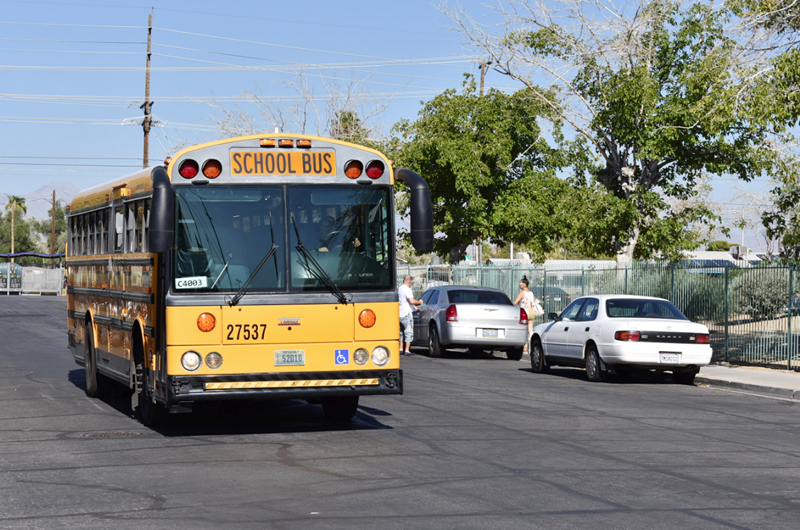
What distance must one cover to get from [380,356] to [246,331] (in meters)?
1.39

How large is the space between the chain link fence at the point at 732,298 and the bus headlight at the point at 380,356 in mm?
12052

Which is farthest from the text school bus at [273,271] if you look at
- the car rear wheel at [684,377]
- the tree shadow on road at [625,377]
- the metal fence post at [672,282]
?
the metal fence post at [672,282]

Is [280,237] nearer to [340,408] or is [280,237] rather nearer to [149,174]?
[149,174]

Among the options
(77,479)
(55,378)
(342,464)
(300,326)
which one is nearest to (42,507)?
(77,479)

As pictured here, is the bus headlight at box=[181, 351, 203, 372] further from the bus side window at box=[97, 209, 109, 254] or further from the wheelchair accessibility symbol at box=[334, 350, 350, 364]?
the bus side window at box=[97, 209, 109, 254]

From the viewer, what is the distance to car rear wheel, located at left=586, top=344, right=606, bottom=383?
60.5 feet

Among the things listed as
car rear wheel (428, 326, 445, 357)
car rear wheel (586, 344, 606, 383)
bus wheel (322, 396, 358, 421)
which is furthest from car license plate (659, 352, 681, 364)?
bus wheel (322, 396, 358, 421)

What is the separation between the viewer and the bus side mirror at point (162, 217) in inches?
381

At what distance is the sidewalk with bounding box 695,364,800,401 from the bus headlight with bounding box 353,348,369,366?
8675mm

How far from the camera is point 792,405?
1516cm

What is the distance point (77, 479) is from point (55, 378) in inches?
378

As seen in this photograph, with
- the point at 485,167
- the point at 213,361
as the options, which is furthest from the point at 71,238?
the point at 485,167

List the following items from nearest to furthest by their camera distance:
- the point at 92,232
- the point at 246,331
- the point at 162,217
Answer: the point at 162,217, the point at 246,331, the point at 92,232

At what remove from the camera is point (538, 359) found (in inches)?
814
